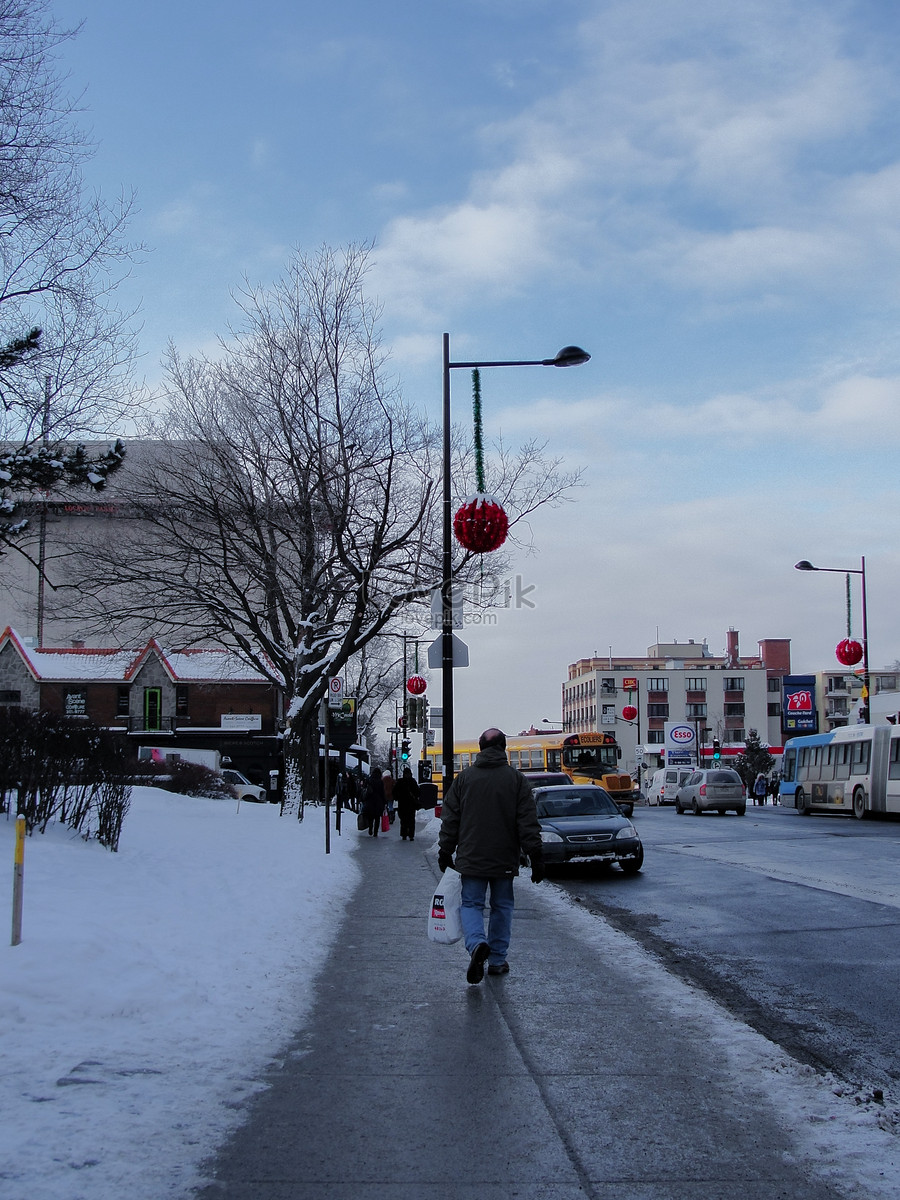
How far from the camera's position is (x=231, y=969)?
754 centimetres

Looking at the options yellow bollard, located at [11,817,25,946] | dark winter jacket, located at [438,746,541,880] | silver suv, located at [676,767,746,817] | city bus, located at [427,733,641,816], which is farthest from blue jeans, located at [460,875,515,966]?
silver suv, located at [676,767,746,817]

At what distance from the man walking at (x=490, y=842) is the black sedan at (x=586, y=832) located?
7.72 m

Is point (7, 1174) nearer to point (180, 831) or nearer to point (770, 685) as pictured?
point (180, 831)

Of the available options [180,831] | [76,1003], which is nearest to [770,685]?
[180,831]

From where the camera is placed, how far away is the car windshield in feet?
57.0

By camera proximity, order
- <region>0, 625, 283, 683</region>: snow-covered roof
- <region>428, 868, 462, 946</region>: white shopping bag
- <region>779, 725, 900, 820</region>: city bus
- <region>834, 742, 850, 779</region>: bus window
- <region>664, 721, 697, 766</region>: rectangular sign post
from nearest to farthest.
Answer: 1. <region>428, 868, 462, 946</region>: white shopping bag
2. <region>779, 725, 900, 820</region>: city bus
3. <region>834, 742, 850, 779</region>: bus window
4. <region>0, 625, 283, 683</region>: snow-covered roof
5. <region>664, 721, 697, 766</region>: rectangular sign post

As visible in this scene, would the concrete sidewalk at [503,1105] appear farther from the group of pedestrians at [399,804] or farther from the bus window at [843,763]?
the bus window at [843,763]

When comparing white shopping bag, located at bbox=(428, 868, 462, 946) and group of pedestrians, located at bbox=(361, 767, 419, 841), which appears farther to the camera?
group of pedestrians, located at bbox=(361, 767, 419, 841)

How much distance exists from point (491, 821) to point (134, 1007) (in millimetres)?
2766

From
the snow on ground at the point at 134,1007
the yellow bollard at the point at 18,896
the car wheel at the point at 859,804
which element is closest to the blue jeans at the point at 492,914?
the snow on ground at the point at 134,1007

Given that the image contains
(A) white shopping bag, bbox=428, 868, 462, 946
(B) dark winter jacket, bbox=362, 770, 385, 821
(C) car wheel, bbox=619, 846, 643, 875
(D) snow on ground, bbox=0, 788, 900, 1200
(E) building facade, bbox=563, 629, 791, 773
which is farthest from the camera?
(E) building facade, bbox=563, 629, 791, 773

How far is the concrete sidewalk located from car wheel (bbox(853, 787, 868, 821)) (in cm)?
2940

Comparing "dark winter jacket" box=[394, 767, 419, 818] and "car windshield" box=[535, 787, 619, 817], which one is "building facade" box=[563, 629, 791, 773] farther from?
"car windshield" box=[535, 787, 619, 817]

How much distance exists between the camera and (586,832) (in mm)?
16375
